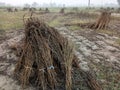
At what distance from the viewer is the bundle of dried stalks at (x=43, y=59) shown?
14.0 ft

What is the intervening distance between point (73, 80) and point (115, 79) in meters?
1.02

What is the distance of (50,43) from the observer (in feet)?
15.9

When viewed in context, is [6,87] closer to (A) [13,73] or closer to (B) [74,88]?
(A) [13,73]

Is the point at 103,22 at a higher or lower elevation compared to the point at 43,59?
lower

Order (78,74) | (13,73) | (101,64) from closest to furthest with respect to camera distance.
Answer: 1. (78,74)
2. (13,73)
3. (101,64)

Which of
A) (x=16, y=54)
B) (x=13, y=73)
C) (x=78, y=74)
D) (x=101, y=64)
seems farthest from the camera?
(x=16, y=54)

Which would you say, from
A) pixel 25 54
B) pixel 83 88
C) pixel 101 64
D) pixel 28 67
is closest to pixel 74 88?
pixel 83 88

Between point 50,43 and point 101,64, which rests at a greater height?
point 50,43

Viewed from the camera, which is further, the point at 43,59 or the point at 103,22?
the point at 103,22

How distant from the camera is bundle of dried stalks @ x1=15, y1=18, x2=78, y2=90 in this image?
14.0 feet

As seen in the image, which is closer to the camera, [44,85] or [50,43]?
[44,85]

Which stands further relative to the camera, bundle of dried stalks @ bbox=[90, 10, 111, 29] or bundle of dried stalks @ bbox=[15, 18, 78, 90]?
bundle of dried stalks @ bbox=[90, 10, 111, 29]

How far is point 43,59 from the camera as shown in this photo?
14.6ft

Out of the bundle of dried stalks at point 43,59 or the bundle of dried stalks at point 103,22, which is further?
the bundle of dried stalks at point 103,22
